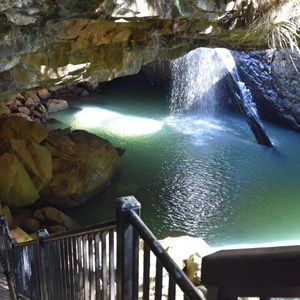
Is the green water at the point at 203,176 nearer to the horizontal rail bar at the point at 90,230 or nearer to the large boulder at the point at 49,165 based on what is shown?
the large boulder at the point at 49,165

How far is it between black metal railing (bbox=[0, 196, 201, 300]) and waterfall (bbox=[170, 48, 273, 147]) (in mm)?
9930

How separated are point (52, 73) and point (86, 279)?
12.2 ft

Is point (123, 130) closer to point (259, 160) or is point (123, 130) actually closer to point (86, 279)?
point (259, 160)

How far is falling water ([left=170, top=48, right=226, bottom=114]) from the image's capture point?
47.4 ft

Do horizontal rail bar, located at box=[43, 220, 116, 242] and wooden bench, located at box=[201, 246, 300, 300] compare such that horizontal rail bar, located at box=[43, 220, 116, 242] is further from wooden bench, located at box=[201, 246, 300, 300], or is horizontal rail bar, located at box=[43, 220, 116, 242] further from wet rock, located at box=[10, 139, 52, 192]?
wet rock, located at box=[10, 139, 52, 192]

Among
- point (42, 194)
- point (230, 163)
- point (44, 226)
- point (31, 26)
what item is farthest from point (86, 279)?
point (230, 163)

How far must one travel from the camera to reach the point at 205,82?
1503 cm

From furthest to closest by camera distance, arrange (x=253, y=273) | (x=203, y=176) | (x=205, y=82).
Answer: (x=205, y=82) → (x=203, y=176) → (x=253, y=273)

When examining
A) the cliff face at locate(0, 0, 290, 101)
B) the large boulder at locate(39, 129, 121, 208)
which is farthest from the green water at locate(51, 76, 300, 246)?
the cliff face at locate(0, 0, 290, 101)

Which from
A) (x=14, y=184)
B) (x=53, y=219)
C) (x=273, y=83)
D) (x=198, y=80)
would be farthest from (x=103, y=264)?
(x=198, y=80)

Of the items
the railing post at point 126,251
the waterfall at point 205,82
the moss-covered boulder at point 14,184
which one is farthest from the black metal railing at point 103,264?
the waterfall at point 205,82

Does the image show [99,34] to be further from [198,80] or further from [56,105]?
[198,80]

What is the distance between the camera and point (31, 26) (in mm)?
4121

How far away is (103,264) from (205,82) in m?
13.6
